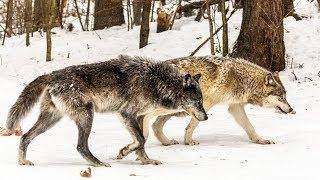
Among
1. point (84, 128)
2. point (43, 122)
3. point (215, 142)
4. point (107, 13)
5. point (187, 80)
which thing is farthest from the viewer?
point (107, 13)

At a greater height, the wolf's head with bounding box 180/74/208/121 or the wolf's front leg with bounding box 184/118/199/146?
the wolf's head with bounding box 180/74/208/121

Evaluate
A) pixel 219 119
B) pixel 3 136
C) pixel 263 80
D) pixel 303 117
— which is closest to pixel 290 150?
pixel 263 80

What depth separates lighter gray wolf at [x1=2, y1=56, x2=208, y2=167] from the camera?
6785mm

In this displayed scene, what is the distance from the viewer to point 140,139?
7098 millimetres

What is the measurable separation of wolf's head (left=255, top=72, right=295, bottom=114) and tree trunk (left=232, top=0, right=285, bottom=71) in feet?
15.1

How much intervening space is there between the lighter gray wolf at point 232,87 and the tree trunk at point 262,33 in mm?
4469

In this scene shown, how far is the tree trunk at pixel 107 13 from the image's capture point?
22.2m

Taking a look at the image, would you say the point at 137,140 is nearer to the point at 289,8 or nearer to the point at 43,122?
the point at 43,122

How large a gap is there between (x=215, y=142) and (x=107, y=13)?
14.8m

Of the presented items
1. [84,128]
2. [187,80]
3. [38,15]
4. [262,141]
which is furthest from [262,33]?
[38,15]

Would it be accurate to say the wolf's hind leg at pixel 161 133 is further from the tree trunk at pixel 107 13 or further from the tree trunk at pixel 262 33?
the tree trunk at pixel 107 13

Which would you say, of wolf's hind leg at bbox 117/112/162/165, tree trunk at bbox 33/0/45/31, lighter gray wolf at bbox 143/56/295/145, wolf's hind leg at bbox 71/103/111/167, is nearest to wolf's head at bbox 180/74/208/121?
wolf's hind leg at bbox 117/112/162/165

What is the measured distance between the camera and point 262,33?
1342 cm

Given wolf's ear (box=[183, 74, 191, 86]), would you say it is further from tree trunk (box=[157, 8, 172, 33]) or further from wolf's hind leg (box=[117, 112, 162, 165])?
tree trunk (box=[157, 8, 172, 33])
